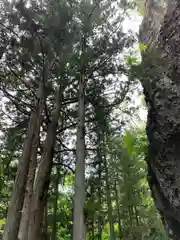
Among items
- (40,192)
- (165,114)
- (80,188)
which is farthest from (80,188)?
(165,114)

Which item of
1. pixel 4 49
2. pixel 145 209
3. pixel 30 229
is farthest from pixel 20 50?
pixel 145 209

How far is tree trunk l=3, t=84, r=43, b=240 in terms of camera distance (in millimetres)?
3629

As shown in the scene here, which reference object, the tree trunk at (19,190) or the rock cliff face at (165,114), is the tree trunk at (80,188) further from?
the rock cliff face at (165,114)

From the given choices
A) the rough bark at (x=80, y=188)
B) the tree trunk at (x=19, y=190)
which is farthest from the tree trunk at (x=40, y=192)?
the rough bark at (x=80, y=188)

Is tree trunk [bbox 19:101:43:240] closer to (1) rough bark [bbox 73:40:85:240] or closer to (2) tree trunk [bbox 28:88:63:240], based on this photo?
(2) tree trunk [bbox 28:88:63:240]

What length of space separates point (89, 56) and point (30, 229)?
3334 mm

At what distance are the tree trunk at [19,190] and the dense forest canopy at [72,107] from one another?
0.05 feet

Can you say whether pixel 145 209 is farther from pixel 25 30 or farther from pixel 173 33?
pixel 25 30

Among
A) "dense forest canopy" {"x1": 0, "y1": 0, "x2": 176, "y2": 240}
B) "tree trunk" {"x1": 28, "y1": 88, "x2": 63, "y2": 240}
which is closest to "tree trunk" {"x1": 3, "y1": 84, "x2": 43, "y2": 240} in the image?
"dense forest canopy" {"x1": 0, "y1": 0, "x2": 176, "y2": 240}

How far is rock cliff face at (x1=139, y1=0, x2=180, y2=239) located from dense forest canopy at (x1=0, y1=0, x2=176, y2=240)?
1.16 ft

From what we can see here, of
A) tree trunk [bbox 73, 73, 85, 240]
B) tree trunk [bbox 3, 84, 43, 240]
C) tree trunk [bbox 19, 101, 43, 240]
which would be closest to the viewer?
tree trunk [bbox 73, 73, 85, 240]

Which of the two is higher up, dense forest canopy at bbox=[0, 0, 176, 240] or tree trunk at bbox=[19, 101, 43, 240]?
dense forest canopy at bbox=[0, 0, 176, 240]

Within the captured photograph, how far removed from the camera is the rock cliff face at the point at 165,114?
408 cm

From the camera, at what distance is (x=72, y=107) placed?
6.36 m
